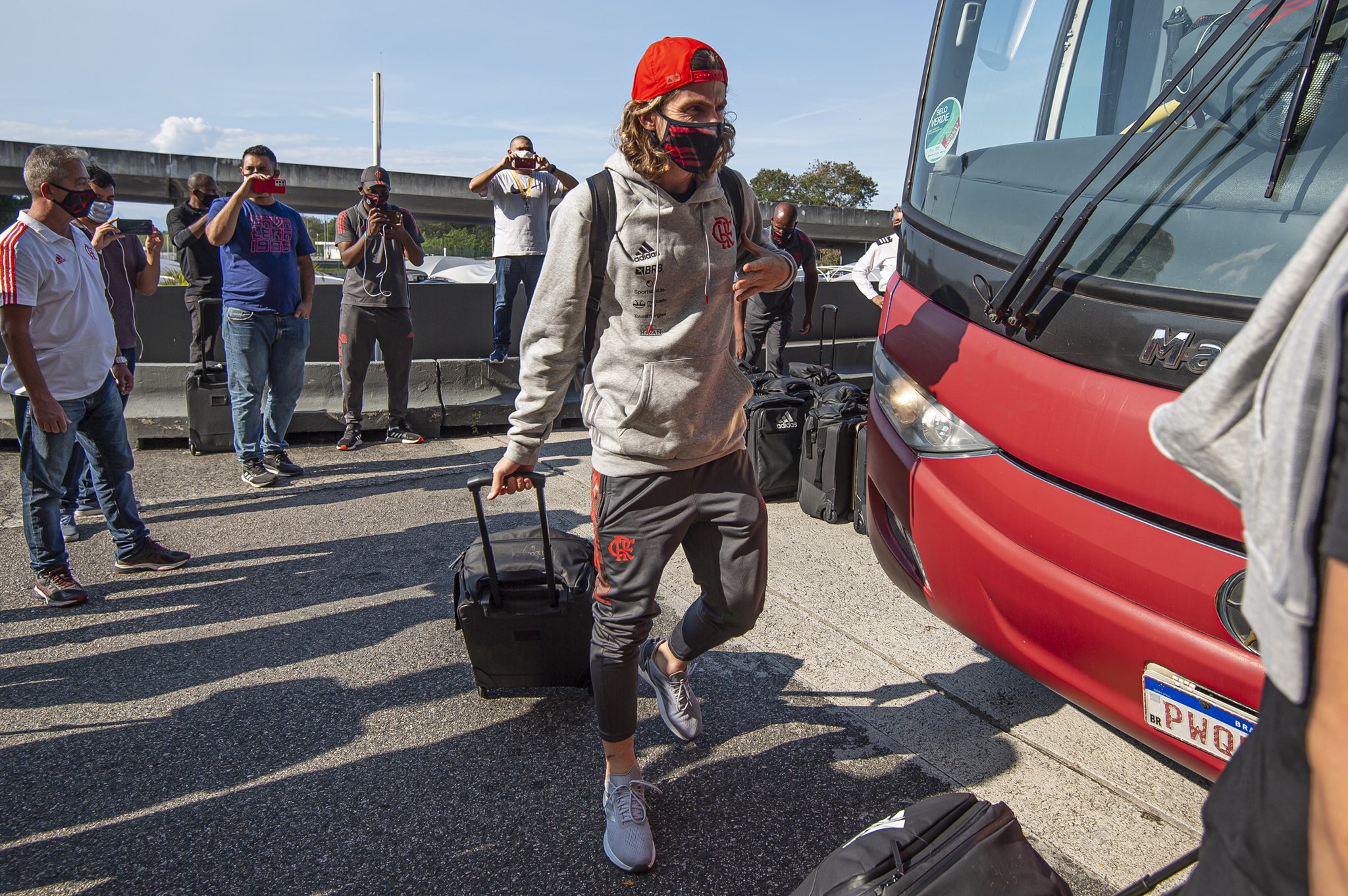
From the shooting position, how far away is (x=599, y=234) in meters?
2.31

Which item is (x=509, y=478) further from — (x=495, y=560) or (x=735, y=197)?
(x=735, y=197)

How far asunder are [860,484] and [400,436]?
13.3ft

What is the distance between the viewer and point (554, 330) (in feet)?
7.73

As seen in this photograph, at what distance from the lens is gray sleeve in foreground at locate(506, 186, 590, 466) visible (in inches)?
90.6

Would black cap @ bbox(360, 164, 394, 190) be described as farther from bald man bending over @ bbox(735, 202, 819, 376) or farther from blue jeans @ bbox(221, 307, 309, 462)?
bald man bending over @ bbox(735, 202, 819, 376)

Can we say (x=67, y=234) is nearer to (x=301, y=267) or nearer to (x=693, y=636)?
(x=301, y=267)

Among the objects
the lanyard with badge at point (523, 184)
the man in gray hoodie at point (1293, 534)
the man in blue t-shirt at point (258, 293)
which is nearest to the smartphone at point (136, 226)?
the man in blue t-shirt at point (258, 293)

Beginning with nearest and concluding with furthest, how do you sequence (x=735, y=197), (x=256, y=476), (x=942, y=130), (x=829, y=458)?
(x=735, y=197) < (x=942, y=130) < (x=829, y=458) < (x=256, y=476)

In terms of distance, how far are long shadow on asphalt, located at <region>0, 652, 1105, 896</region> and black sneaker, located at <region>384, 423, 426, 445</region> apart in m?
4.20

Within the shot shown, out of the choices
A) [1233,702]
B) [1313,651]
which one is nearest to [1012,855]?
[1233,702]

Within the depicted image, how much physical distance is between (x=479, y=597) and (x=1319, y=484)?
2.63m

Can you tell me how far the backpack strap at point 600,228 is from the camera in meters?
2.30

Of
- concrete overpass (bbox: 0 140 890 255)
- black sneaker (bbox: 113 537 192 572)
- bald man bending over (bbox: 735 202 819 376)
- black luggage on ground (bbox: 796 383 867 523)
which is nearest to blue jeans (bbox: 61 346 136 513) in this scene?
black sneaker (bbox: 113 537 192 572)

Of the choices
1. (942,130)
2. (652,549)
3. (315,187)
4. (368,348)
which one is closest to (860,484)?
(942,130)
